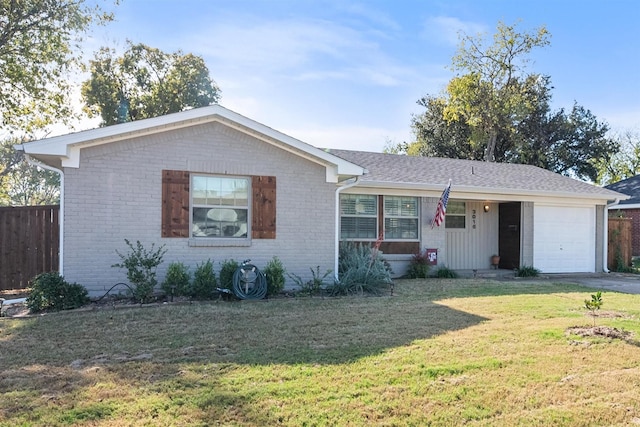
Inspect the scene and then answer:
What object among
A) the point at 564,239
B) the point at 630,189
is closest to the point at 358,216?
the point at 564,239

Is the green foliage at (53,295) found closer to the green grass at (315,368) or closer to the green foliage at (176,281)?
the green grass at (315,368)

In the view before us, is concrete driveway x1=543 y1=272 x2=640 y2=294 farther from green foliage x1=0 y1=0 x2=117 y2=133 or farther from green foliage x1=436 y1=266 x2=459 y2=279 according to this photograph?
green foliage x1=0 y1=0 x2=117 y2=133

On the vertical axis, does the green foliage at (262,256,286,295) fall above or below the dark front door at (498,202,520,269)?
below

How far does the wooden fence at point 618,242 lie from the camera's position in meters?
16.1

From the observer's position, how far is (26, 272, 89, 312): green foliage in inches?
304

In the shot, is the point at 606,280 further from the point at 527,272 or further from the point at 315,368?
the point at 315,368

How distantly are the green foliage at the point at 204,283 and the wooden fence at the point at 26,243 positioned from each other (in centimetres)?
396

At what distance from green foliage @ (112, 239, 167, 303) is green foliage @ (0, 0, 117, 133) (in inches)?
463

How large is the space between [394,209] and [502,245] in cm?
468

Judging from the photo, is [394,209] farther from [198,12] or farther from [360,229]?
[198,12]

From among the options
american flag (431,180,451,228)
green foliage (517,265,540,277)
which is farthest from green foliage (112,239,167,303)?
green foliage (517,265,540,277)

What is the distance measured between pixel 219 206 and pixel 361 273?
339cm

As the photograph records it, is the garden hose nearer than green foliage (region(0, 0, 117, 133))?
Yes

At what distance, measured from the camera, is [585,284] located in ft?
40.0
